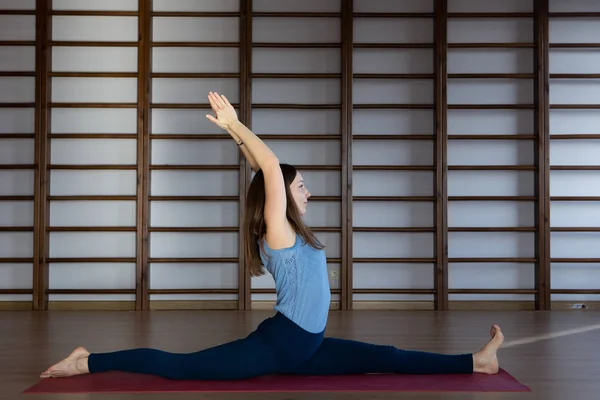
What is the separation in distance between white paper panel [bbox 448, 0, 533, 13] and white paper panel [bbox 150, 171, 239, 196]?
2.27m

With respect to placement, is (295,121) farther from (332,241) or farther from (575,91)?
(575,91)

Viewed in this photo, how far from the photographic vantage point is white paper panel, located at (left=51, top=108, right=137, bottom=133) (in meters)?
5.70

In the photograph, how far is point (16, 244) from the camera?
18.6 feet

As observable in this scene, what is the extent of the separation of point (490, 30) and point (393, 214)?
1717 millimetres

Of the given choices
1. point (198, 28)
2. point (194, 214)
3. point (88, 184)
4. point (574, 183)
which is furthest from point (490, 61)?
point (88, 184)

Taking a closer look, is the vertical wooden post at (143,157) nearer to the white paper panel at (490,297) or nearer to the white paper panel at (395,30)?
the white paper panel at (395,30)

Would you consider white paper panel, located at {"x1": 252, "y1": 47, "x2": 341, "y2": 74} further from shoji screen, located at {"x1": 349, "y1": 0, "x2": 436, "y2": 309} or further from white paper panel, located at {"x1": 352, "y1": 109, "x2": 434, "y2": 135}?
white paper panel, located at {"x1": 352, "y1": 109, "x2": 434, "y2": 135}

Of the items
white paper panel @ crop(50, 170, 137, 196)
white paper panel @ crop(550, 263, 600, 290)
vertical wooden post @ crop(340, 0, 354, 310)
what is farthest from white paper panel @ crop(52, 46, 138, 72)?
white paper panel @ crop(550, 263, 600, 290)

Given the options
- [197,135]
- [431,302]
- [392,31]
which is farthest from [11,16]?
[431,302]

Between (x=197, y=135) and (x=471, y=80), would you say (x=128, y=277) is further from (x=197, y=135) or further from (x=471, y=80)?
(x=471, y=80)

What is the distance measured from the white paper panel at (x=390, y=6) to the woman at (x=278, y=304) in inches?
144

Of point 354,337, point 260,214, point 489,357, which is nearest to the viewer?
point 260,214

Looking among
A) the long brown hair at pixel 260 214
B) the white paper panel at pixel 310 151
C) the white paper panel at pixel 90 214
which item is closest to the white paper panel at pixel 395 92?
the white paper panel at pixel 310 151

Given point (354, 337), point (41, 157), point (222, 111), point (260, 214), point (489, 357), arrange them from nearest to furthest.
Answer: point (222, 111), point (260, 214), point (489, 357), point (354, 337), point (41, 157)
